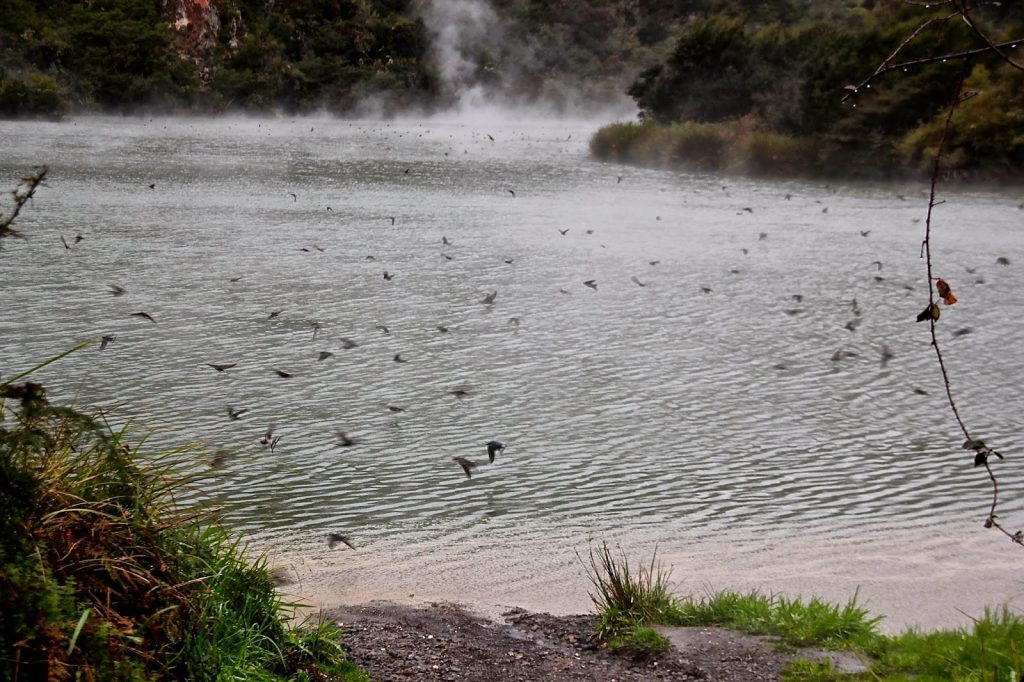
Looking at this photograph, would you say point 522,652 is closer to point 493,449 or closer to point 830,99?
point 493,449

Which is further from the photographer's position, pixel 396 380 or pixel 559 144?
pixel 559 144

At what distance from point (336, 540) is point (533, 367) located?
4443 mm

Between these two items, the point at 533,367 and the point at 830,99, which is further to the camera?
the point at 830,99

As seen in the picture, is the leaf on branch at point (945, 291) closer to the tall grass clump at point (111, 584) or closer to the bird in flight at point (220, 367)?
the tall grass clump at point (111, 584)

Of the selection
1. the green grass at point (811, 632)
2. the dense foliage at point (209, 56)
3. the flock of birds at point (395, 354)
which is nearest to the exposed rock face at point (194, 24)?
the dense foliage at point (209, 56)

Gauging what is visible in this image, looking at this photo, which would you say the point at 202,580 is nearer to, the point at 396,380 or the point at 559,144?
the point at 396,380

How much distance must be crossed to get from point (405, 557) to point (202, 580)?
2.56 meters

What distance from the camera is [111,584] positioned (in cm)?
304

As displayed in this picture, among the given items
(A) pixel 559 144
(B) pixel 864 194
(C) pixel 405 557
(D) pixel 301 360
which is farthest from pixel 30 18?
(C) pixel 405 557

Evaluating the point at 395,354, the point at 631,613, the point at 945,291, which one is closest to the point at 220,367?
the point at 395,354

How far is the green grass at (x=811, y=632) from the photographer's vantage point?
3.89 meters

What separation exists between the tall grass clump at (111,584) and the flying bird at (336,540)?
1.79m

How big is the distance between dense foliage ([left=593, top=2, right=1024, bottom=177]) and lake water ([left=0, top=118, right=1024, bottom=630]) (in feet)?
14.9

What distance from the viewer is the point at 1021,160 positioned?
26250mm
